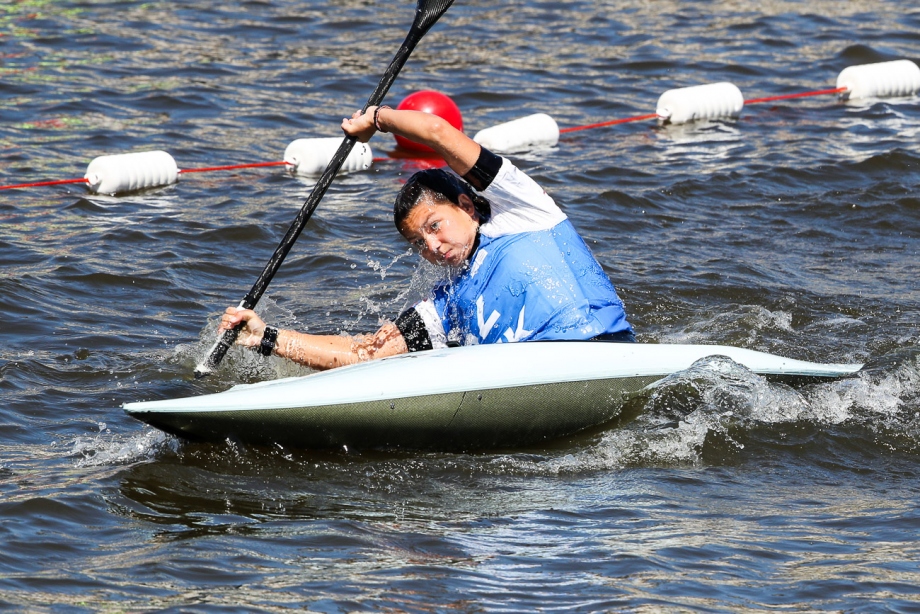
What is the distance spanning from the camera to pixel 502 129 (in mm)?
8750

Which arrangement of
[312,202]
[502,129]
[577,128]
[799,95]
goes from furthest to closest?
[799,95], [577,128], [502,129], [312,202]

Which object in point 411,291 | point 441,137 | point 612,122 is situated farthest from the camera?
point 612,122

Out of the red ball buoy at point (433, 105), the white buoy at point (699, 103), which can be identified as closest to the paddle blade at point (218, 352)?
the red ball buoy at point (433, 105)

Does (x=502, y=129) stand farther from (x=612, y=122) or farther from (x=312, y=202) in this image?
(x=312, y=202)

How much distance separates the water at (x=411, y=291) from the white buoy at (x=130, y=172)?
3.8 inches

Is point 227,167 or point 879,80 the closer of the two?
point 227,167

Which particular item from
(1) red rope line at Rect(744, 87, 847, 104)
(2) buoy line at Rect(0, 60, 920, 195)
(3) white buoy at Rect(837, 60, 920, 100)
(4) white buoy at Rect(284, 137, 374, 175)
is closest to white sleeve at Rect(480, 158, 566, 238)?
(2) buoy line at Rect(0, 60, 920, 195)

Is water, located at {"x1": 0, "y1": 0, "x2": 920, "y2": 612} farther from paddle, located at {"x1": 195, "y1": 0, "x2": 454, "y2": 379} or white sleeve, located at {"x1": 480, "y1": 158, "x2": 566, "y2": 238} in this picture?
white sleeve, located at {"x1": 480, "y1": 158, "x2": 566, "y2": 238}

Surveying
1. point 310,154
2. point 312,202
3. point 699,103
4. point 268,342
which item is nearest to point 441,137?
point 312,202

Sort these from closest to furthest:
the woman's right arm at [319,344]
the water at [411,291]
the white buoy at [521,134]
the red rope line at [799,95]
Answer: the water at [411,291]
the woman's right arm at [319,344]
the white buoy at [521,134]
the red rope line at [799,95]

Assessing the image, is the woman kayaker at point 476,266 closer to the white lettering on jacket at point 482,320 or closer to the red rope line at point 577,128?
the white lettering on jacket at point 482,320

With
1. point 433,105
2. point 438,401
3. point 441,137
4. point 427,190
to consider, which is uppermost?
point 441,137

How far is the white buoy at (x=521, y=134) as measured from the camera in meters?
8.70

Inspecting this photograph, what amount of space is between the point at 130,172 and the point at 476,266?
395 centimetres
